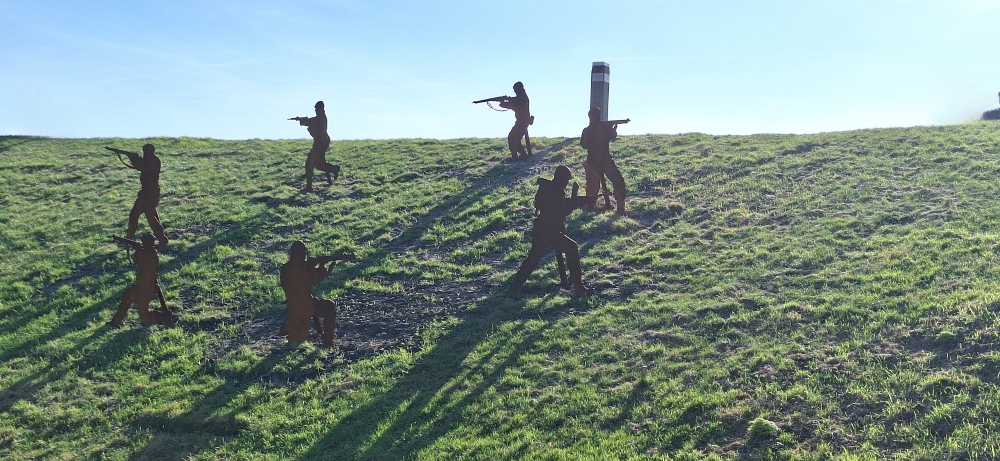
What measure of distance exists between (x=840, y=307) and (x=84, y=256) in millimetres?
13307

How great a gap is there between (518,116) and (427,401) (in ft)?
38.8

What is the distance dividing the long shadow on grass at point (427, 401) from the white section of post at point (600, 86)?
41.5 feet

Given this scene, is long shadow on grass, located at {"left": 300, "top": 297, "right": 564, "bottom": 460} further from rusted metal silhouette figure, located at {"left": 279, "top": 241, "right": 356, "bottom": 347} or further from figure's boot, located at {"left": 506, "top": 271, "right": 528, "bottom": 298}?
rusted metal silhouette figure, located at {"left": 279, "top": 241, "right": 356, "bottom": 347}

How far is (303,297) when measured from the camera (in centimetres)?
1129

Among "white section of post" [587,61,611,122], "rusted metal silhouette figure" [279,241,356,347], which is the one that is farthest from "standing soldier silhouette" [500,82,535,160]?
"rusted metal silhouette figure" [279,241,356,347]

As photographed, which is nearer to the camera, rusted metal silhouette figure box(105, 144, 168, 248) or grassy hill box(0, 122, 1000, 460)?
grassy hill box(0, 122, 1000, 460)

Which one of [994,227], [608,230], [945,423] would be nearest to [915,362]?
[945,423]

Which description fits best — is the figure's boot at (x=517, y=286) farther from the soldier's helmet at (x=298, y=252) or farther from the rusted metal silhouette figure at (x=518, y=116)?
the rusted metal silhouette figure at (x=518, y=116)

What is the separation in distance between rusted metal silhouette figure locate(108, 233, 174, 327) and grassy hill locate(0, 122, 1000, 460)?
230mm

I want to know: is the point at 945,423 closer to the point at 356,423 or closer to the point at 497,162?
the point at 356,423

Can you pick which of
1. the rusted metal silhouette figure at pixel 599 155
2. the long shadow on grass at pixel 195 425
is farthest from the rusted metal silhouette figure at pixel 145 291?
the rusted metal silhouette figure at pixel 599 155

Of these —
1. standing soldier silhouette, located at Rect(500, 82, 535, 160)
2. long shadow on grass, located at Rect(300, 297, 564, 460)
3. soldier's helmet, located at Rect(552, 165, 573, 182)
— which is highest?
standing soldier silhouette, located at Rect(500, 82, 535, 160)

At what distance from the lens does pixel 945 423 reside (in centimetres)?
797

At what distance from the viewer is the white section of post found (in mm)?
23781
